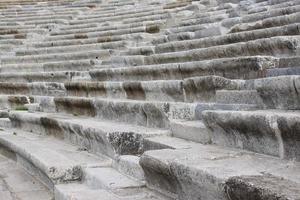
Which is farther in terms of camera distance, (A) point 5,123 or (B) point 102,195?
(A) point 5,123

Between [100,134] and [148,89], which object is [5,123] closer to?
[148,89]

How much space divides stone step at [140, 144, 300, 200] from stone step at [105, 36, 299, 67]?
55.6 inches

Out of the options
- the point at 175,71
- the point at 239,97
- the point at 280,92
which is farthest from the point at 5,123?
the point at 280,92

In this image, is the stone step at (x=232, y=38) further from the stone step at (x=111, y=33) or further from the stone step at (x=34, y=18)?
the stone step at (x=34, y=18)

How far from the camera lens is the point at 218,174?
209cm

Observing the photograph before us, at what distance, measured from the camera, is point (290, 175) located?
6.62 feet

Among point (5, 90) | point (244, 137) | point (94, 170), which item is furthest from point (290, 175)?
point (5, 90)

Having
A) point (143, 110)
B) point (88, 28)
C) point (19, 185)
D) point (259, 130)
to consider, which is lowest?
point (19, 185)

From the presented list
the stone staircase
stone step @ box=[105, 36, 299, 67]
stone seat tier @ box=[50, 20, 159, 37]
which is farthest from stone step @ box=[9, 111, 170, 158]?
stone seat tier @ box=[50, 20, 159, 37]

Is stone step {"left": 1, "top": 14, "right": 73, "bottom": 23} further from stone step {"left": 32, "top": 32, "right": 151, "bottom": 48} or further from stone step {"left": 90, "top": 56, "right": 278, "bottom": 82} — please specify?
stone step {"left": 90, "top": 56, "right": 278, "bottom": 82}

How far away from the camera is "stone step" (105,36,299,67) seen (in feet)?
12.7

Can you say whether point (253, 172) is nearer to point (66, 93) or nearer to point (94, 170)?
point (94, 170)

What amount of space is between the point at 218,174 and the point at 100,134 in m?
1.72

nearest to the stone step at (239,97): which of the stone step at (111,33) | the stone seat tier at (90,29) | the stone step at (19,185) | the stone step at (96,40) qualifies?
the stone step at (19,185)
